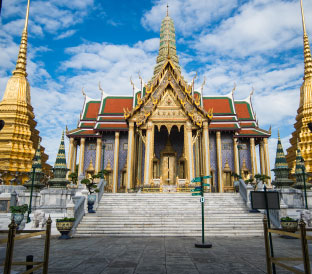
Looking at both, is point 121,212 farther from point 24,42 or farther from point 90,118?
point 24,42

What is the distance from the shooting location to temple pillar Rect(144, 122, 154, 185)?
21109 mm

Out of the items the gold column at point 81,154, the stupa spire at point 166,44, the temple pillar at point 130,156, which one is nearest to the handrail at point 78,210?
the temple pillar at point 130,156

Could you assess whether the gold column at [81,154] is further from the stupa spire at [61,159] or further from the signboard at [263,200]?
the signboard at [263,200]

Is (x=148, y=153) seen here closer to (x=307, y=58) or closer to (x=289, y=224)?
(x=289, y=224)

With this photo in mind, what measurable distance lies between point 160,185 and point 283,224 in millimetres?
10407

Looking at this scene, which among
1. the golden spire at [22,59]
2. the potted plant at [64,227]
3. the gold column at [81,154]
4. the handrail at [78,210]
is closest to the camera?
the potted plant at [64,227]

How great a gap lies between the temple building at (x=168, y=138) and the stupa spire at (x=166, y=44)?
6.02 meters

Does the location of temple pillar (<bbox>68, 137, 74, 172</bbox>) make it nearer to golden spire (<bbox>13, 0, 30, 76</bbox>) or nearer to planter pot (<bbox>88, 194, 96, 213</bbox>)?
golden spire (<bbox>13, 0, 30, 76</bbox>)

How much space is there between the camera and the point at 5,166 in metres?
24.8

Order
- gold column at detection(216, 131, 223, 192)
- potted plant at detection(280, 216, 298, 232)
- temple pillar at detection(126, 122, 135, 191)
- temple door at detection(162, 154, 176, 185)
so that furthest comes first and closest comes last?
1. gold column at detection(216, 131, 223, 192)
2. temple door at detection(162, 154, 176, 185)
3. temple pillar at detection(126, 122, 135, 191)
4. potted plant at detection(280, 216, 298, 232)

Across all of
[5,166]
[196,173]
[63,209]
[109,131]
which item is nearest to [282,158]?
[196,173]

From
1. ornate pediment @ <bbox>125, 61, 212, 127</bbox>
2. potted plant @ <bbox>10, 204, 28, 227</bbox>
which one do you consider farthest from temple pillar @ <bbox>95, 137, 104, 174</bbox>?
potted plant @ <bbox>10, 204, 28, 227</bbox>

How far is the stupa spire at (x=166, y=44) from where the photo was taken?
114ft

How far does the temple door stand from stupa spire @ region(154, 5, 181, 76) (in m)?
13.1
